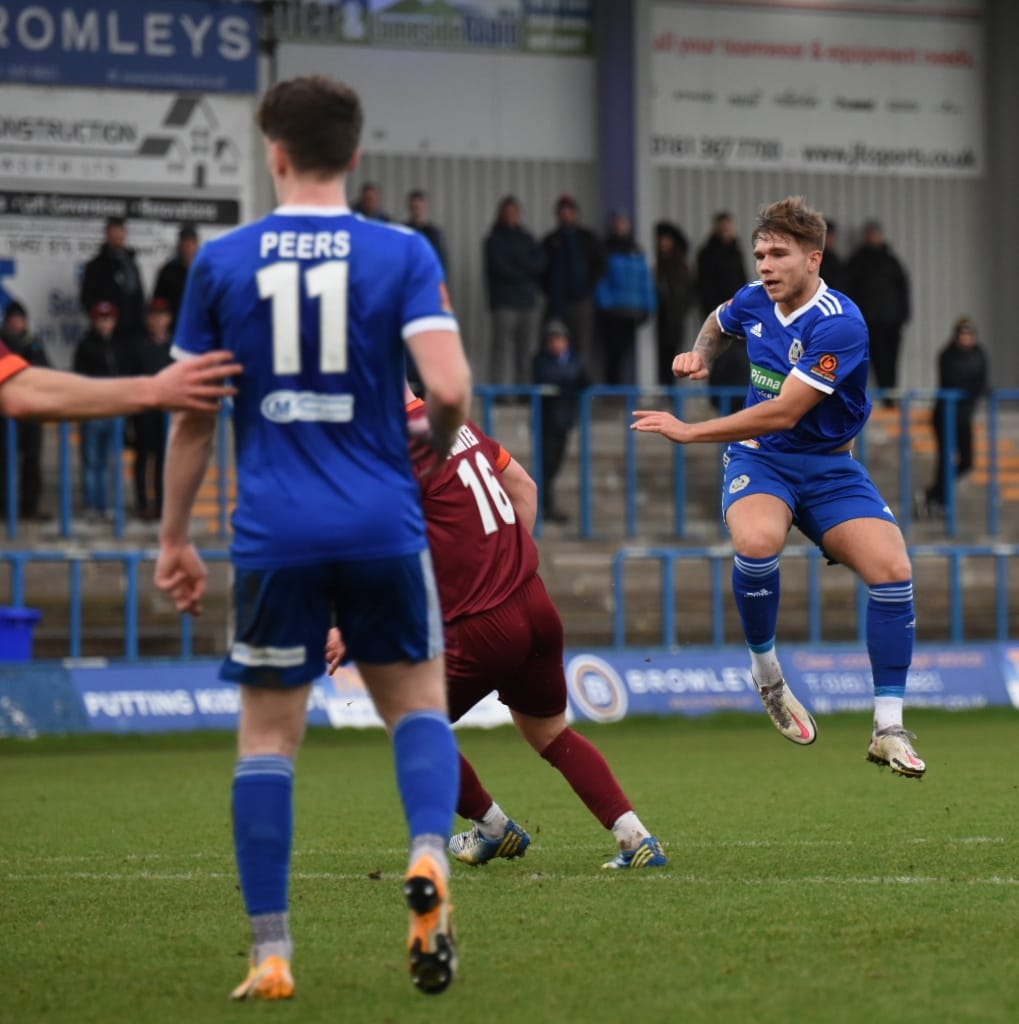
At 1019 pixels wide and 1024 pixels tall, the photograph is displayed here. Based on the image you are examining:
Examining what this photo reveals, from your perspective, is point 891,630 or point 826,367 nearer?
point 826,367

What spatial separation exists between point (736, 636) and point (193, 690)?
6.13m

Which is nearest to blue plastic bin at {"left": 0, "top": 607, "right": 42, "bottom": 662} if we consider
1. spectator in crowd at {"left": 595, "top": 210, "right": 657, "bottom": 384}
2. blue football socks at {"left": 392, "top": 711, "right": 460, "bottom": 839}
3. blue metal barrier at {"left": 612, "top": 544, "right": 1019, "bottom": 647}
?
blue metal barrier at {"left": 612, "top": 544, "right": 1019, "bottom": 647}

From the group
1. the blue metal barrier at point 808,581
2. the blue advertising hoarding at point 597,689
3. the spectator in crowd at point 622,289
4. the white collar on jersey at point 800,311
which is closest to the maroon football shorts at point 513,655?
the white collar on jersey at point 800,311

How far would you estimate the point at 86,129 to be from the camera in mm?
22562

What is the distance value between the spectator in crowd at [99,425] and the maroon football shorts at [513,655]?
470 inches

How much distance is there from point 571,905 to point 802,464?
2.79 m

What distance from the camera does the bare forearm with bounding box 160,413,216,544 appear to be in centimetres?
545

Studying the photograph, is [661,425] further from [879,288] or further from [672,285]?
[879,288]

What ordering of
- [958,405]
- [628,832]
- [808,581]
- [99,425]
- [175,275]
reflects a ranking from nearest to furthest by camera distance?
[628,832] → [99,425] → [175,275] → [808,581] → [958,405]

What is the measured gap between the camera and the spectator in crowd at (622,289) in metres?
22.7

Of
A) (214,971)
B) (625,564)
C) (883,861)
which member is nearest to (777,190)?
(625,564)

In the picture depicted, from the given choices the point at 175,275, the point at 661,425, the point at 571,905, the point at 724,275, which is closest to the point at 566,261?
the point at 724,275

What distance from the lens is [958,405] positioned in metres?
22.3

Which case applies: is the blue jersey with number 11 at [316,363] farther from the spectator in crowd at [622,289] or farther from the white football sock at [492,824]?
the spectator in crowd at [622,289]
